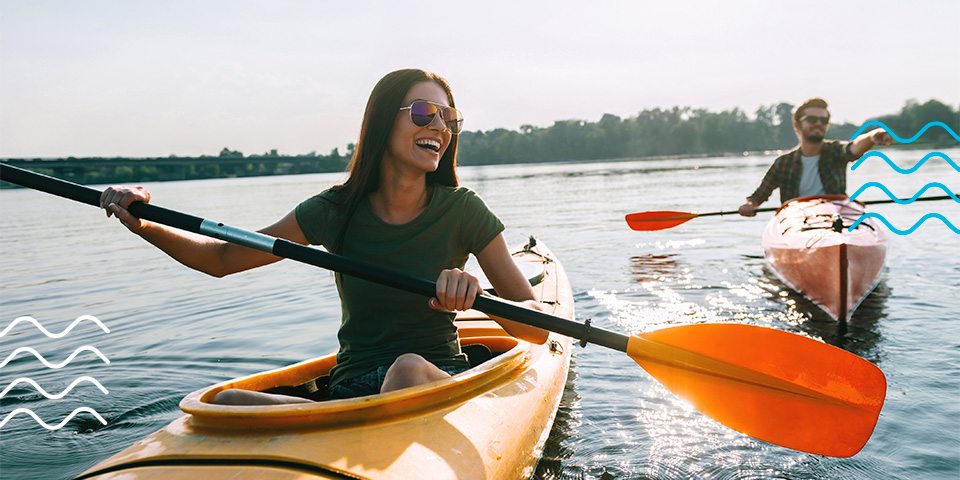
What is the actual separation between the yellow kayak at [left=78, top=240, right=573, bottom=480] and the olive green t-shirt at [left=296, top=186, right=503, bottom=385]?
0.26m

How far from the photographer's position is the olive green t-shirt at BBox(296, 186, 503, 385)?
2609mm

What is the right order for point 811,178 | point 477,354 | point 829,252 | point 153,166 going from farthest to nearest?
point 153,166
point 811,178
point 829,252
point 477,354

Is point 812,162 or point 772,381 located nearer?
point 772,381

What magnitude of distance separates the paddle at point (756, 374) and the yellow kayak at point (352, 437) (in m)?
0.43

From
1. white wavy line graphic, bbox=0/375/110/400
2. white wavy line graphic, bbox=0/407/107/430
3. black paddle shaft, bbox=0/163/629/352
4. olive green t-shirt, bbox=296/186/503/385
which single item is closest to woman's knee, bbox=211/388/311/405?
olive green t-shirt, bbox=296/186/503/385

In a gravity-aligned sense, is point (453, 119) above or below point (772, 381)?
above

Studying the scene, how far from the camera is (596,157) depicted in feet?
289

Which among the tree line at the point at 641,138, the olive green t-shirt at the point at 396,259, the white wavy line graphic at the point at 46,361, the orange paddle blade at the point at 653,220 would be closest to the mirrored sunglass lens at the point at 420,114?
the olive green t-shirt at the point at 396,259

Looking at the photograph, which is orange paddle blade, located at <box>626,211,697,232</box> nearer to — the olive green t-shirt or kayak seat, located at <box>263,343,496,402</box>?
the olive green t-shirt

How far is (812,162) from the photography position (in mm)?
7934

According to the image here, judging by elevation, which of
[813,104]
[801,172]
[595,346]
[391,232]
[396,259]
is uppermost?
[813,104]

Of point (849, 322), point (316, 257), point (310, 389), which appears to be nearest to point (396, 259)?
point (316, 257)

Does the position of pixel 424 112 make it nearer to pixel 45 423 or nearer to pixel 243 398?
pixel 243 398

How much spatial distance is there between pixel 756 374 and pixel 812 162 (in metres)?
5.92
